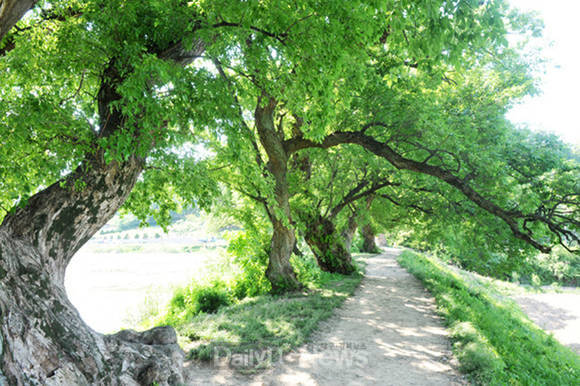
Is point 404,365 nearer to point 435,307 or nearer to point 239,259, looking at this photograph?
point 435,307

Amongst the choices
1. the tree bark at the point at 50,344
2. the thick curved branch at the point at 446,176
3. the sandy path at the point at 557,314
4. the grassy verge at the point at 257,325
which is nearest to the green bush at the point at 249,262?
the grassy verge at the point at 257,325

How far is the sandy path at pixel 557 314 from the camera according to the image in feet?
54.1

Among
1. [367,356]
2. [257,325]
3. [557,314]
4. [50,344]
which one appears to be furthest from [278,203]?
[557,314]

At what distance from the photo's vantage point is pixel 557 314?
21344mm

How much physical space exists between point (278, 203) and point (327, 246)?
5.75 m

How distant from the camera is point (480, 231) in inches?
403

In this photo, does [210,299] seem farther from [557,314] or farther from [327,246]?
[557,314]

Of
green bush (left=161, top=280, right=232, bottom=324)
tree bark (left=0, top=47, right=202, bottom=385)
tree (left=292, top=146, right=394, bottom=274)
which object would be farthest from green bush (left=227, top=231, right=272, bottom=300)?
tree bark (left=0, top=47, right=202, bottom=385)

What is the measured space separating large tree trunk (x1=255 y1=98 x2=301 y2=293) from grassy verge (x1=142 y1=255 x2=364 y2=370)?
709mm

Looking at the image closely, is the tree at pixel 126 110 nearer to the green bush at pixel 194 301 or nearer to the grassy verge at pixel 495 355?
the green bush at pixel 194 301

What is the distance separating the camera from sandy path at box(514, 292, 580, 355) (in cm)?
1650

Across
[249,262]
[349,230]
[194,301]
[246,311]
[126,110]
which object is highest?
[126,110]

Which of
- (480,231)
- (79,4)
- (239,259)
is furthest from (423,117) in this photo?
(239,259)

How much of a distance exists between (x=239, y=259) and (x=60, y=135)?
26.8 feet
